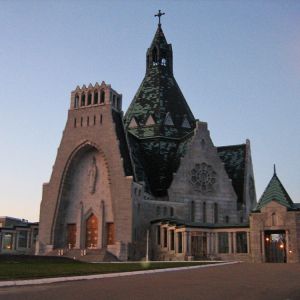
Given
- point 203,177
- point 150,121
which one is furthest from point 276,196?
point 150,121

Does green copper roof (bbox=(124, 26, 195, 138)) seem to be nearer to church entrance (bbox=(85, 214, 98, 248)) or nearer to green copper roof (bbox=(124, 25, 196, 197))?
green copper roof (bbox=(124, 25, 196, 197))

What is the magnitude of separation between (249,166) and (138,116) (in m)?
20.8

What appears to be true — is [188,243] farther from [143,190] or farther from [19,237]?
[19,237]

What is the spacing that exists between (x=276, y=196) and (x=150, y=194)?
63.4ft

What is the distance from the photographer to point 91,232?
6303cm

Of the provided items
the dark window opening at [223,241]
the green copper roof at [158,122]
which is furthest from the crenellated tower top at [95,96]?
the dark window opening at [223,241]

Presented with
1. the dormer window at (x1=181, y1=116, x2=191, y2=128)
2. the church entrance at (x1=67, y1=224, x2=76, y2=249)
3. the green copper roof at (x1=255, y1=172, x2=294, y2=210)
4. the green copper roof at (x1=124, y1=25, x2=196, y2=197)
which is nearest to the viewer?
the green copper roof at (x1=255, y1=172, x2=294, y2=210)

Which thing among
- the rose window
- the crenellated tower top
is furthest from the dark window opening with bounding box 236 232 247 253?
the crenellated tower top

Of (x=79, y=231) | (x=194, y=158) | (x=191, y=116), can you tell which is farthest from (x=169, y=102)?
(x=79, y=231)

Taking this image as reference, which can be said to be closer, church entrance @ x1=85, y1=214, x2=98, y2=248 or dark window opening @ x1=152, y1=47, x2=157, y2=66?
church entrance @ x1=85, y1=214, x2=98, y2=248

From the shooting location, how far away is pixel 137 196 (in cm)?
6016

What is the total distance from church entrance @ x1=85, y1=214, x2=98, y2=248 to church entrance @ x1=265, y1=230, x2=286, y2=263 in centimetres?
2349

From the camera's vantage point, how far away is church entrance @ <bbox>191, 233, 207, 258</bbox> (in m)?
55.3

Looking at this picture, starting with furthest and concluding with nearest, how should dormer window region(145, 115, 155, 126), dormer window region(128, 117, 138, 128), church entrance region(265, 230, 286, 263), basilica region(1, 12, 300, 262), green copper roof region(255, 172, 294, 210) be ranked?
dormer window region(128, 117, 138, 128), dormer window region(145, 115, 155, 126), basilica region(1, 12, 300, 262), church entrance region(265, 230, 286, 263), green copper roof region(255, 172, 294, 210)
